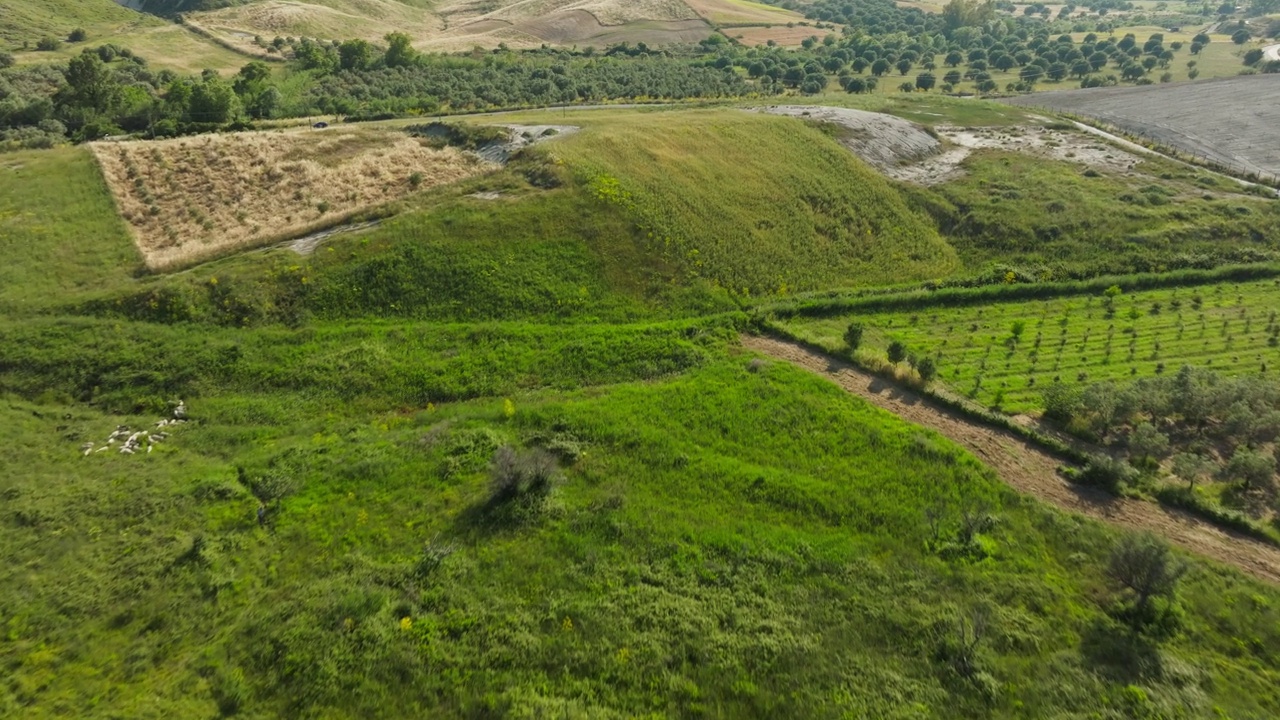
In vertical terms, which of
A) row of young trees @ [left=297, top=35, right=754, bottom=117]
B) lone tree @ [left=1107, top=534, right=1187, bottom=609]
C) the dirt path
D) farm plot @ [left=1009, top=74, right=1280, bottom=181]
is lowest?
the dirt path

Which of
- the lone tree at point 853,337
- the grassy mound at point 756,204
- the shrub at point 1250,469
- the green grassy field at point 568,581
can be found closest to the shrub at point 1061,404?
the shrub at point 1250,469

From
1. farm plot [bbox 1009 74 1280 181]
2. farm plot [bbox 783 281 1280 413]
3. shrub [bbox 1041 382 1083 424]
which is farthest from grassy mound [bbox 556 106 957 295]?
farm plot [bbox 1009 74 1280 181]

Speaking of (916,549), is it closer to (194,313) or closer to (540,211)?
(540,211)

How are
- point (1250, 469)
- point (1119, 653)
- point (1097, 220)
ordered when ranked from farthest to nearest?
point (1097, 220) → point (1250, 469) → point (1119, 653)

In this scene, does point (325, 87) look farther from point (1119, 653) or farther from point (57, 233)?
point (1119, 653)

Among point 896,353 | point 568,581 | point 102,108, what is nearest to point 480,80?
point 102,108

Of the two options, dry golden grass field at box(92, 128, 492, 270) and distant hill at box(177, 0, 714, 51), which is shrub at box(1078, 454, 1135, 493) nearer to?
dry golden grass field at box(92, 128, 492, 270)

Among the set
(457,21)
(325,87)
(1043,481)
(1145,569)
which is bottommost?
(1043,481)
